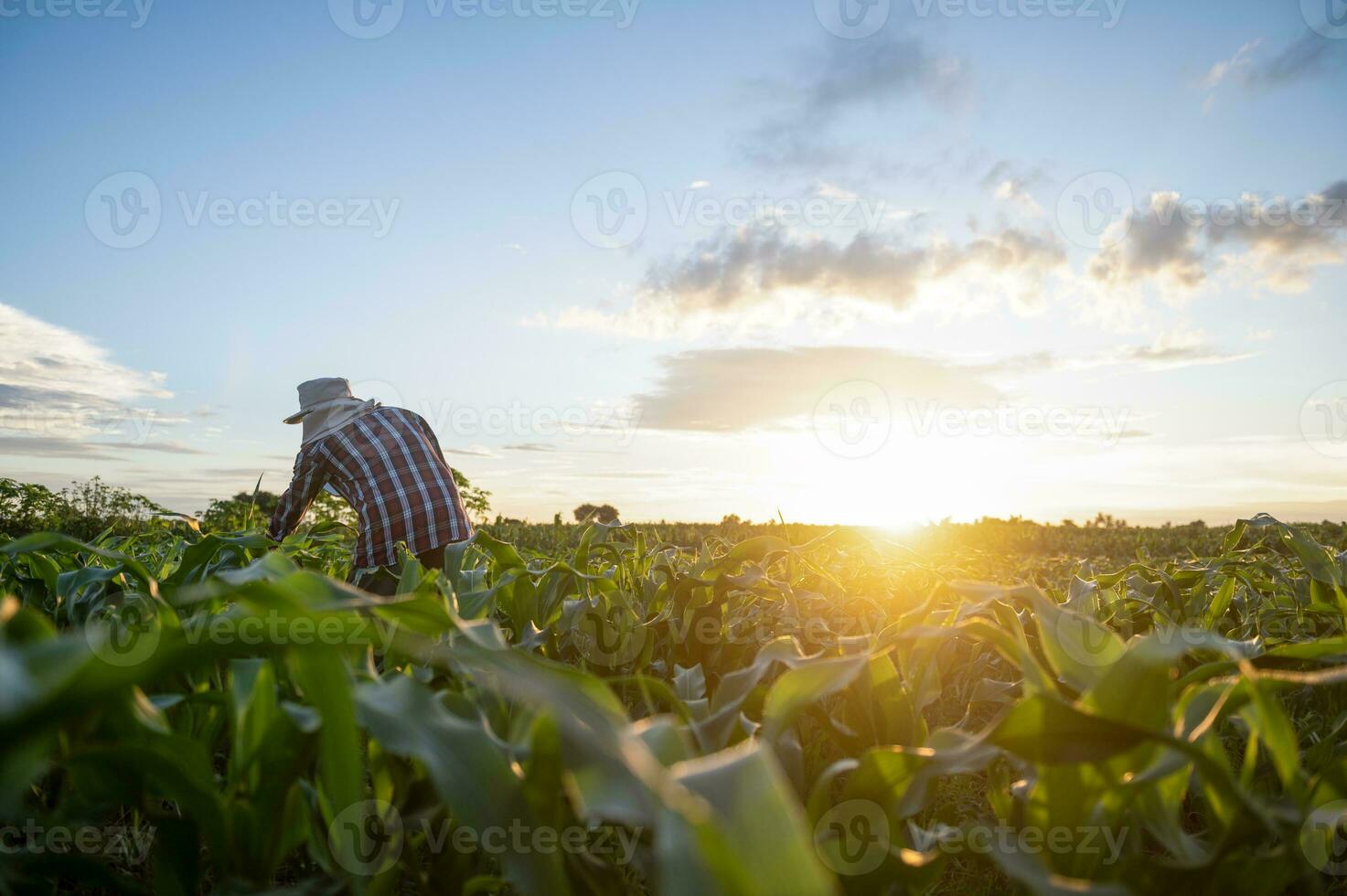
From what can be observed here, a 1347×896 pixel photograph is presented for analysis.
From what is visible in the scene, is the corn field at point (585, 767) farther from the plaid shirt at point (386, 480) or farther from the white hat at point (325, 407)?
the white hat at point (325, 407)

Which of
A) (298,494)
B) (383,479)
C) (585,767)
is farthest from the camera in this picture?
(383,479)

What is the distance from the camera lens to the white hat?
668 cm

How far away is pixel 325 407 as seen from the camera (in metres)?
6.68

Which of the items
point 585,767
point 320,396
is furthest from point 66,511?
point 585,767

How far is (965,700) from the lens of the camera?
7.98ft

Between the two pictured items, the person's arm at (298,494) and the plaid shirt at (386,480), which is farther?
the plaid shirt at (386,480)

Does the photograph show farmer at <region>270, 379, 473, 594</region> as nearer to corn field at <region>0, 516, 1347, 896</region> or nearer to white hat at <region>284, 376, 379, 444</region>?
white hat at <region>284, 376, 379, 444</region>

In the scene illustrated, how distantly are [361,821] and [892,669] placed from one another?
88 cm

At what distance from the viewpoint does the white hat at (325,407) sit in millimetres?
6680

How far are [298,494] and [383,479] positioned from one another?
25.8 inches

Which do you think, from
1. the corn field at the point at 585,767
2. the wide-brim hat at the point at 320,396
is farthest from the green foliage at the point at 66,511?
the corn field at the point at 585,767

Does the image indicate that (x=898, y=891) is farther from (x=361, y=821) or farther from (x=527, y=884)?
(x=361, y=821)

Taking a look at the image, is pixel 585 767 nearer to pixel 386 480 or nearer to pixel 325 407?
pixel 386 480

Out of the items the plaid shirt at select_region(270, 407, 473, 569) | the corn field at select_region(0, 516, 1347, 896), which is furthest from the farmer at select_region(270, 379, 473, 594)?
the corn field at select_region(0, 516, 1347, 896)
